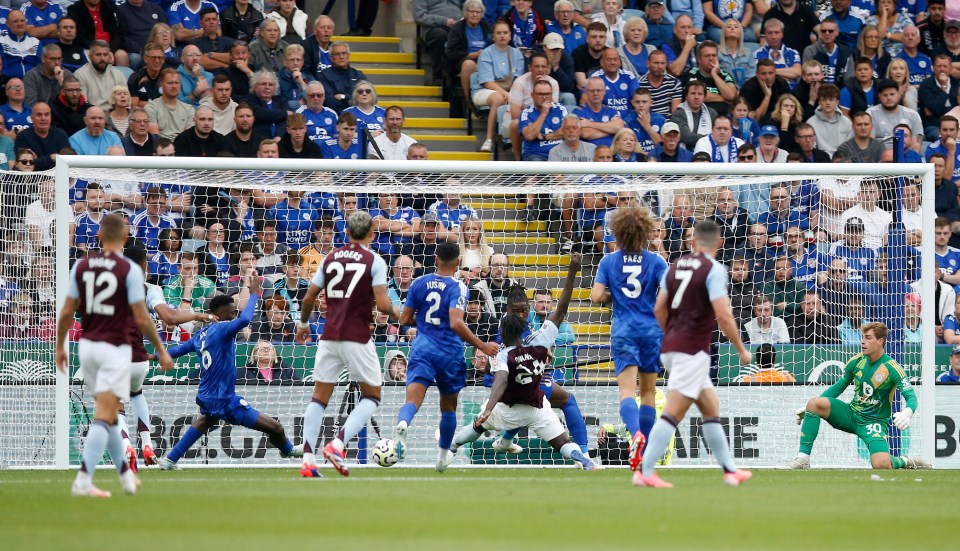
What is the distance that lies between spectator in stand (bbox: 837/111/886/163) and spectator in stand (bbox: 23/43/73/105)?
10.7 m

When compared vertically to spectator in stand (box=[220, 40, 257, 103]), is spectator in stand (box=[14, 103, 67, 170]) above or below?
below

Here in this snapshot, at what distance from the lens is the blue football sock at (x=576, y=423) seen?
46.0ft

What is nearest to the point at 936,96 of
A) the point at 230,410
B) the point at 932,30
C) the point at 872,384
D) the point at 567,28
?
the point at 932,30

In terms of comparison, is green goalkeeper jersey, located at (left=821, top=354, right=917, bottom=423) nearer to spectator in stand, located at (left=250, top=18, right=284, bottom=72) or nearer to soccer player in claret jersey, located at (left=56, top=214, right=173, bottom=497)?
soccer player in claret jersey, located at (left=56, top=214, right=173, bottom=497)

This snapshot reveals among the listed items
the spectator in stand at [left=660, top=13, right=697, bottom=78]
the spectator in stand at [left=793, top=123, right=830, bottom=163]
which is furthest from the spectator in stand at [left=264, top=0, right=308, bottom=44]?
the spectator in stand at [left=793, top=123, right=830, bottom=163]

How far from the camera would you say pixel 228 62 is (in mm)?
18500

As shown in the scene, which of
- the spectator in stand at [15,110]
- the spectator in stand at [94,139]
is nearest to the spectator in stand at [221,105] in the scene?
the spectator in stand at [94,139]

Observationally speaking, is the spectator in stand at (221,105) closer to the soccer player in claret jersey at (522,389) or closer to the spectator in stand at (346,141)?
the spectator in stand at (346,141)

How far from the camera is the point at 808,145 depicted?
1906 cm

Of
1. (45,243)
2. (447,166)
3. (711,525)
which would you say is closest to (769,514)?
(711,525)

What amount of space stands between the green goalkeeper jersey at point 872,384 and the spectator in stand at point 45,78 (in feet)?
34.0

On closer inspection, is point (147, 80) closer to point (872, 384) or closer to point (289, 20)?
point (289, 20)

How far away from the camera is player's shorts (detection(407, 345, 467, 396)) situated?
42.5 ft

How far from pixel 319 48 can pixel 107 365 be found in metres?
10.2
